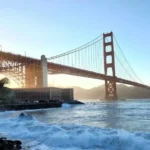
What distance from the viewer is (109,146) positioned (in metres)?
9.39

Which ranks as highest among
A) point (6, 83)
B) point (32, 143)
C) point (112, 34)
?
point (112, 34)

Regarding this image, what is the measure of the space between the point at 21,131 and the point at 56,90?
5450 centimetres

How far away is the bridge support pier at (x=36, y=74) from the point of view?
5897 cm

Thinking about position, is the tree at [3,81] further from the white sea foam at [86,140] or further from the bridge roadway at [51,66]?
the white sea foam at [86,140]

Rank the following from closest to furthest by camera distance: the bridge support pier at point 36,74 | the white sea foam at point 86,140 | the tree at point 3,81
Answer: the white sea foam at point 86,140 < the tree at point 3,81 < the bridge support pier at point 36,74

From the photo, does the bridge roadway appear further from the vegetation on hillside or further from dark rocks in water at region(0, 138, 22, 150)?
dark rocks in water at region(0, 138, 22, 150)

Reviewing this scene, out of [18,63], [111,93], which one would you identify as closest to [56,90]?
[18,63]

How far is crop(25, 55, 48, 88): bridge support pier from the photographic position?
59.0 m

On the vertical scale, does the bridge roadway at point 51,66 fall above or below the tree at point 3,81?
above

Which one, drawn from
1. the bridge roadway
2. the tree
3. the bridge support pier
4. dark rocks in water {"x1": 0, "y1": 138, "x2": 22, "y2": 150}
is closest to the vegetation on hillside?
the tree

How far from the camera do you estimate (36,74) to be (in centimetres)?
6138

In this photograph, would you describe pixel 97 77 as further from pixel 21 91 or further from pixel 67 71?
pixel 21 91

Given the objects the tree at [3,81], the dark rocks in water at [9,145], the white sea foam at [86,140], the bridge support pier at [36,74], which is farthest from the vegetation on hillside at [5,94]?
the dark rocks in water at [9,145]

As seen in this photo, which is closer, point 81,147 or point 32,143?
point 81,147
